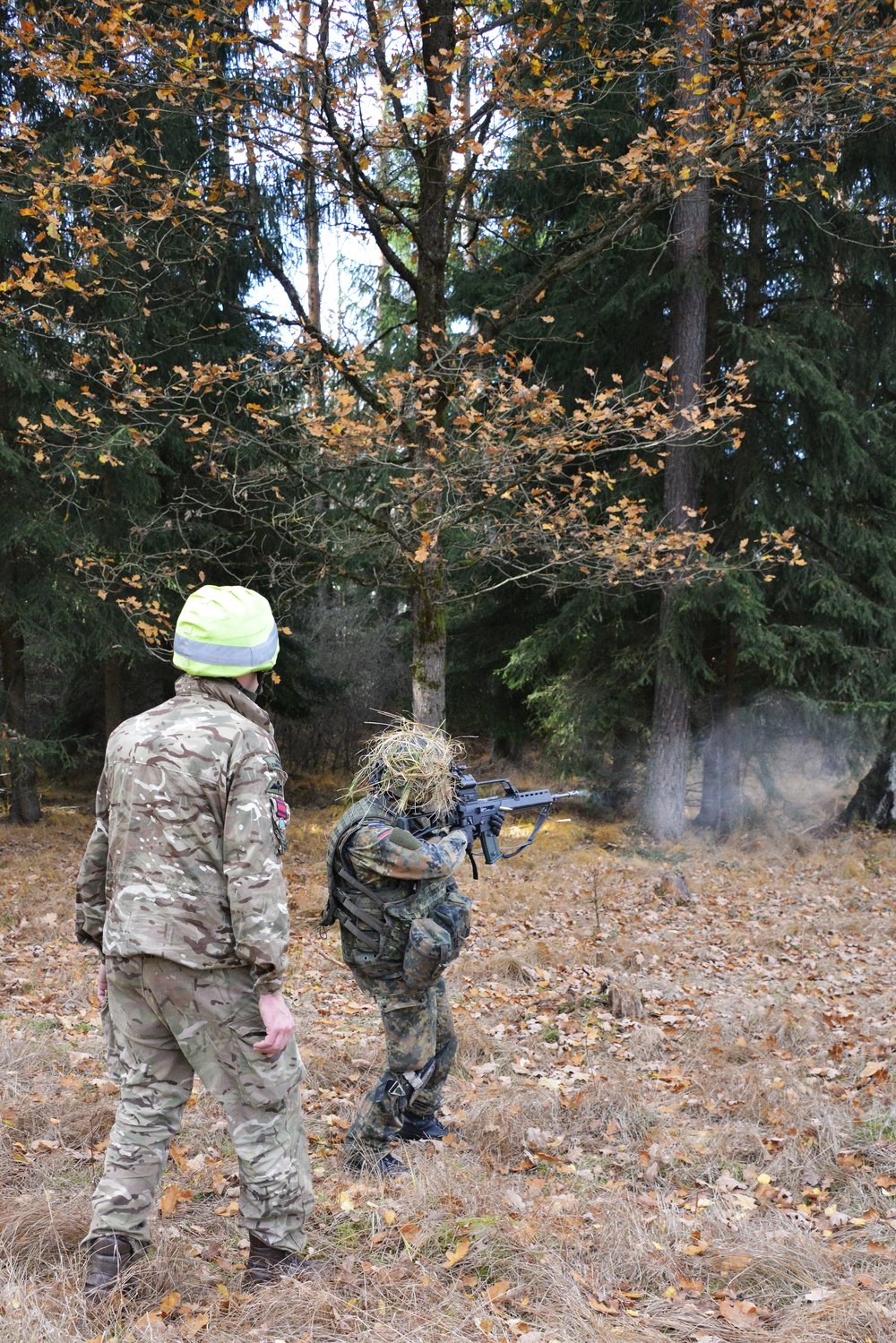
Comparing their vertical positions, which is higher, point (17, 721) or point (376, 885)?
point (376, 885)

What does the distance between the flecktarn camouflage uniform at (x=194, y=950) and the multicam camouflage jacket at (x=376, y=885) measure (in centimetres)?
104

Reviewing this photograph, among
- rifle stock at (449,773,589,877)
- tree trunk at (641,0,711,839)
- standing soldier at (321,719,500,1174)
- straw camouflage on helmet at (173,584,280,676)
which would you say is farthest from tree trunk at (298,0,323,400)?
straw camouflage on helmet at (173,584,280,676)

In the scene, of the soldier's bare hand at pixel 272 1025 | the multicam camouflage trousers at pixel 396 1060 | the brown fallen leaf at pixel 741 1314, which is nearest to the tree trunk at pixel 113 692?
the multicam camouflage trousers at pixel 396 1060

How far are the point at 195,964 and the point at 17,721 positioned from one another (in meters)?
10.1

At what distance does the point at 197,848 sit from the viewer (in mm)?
2938

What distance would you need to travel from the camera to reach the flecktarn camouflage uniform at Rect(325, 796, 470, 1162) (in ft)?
13.3

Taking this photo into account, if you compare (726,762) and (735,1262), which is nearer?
(735,1262)

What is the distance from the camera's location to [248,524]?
1316cm

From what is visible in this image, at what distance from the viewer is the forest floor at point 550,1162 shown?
9.86 feet

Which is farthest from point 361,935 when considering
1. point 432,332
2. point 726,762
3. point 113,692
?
point 113,692

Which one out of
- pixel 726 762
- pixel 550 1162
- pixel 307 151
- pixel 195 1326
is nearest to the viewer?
pixel 195 1326

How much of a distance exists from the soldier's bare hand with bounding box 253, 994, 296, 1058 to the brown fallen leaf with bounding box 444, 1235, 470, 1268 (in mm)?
1075

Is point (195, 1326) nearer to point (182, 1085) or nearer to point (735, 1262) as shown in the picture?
point (182, 1085)

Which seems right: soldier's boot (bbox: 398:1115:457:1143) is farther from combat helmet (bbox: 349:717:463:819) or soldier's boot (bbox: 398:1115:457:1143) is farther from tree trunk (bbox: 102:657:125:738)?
tree trunk (bbox: 102:657:125:738)
